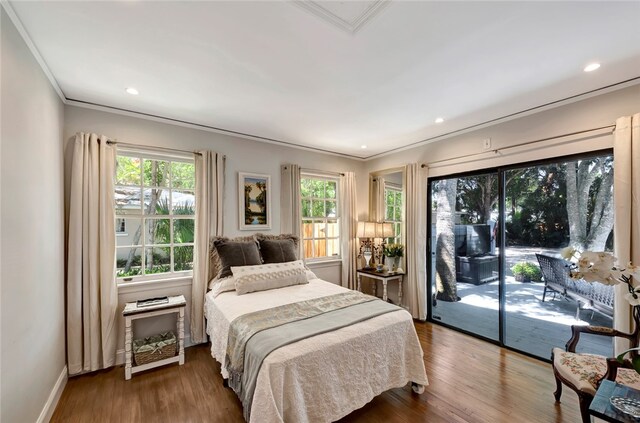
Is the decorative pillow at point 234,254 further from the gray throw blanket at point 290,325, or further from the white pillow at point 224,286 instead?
the gray throw blanket at point 290,325

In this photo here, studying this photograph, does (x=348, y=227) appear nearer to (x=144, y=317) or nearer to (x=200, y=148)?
(x=200, y=148)

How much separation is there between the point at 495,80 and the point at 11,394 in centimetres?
384

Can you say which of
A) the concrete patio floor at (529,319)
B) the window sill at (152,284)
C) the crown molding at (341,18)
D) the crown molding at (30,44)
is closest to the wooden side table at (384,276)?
the concrete patio floor at (529,319)

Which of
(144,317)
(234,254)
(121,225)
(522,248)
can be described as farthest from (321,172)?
(144,317)

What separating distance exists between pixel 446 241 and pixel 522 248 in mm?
908

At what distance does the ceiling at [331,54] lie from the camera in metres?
1.46

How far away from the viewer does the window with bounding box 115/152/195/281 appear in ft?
9.36

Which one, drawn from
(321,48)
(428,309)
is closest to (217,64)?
(321,48)

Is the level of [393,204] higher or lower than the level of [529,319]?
higher

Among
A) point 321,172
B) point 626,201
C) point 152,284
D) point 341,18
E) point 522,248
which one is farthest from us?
point 321,172

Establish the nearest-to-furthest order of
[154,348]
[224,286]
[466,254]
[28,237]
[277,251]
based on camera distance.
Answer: [28,237] < [154,348] < [224,286] < [277,251] < [466,254]

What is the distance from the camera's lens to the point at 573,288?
8.81ft

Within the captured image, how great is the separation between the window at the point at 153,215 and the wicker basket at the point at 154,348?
Result: 0.67 m

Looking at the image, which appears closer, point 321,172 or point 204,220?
point 204,220
